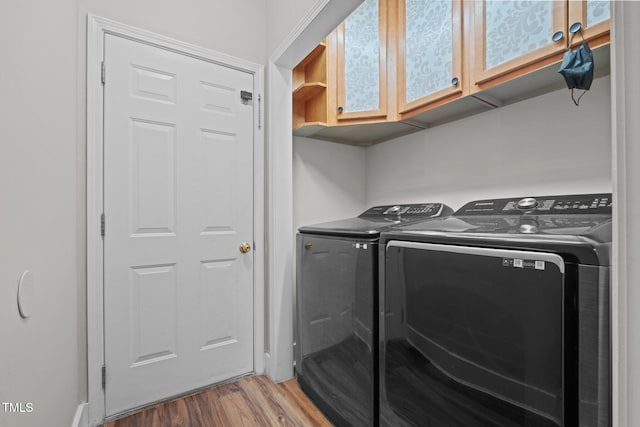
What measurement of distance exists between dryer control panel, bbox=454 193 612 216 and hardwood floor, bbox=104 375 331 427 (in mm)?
1396

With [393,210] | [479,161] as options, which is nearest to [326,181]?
[393,210]

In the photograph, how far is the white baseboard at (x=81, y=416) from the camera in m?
1.37

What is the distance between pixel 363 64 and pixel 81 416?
8.06ft

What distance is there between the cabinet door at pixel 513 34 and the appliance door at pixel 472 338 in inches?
36.3

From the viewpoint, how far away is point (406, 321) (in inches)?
45.9

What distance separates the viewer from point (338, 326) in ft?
4.95

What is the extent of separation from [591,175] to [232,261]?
1931 millimetres

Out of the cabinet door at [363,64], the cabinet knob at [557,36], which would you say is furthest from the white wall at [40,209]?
the cabinet knob at [557,36]

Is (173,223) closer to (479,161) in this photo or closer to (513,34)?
(479,161)

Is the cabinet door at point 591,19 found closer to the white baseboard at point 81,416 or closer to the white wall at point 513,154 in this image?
the white wall at point 513,154

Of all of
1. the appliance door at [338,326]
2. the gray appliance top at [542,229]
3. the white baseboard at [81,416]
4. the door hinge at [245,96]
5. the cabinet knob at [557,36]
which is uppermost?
the door hinge at [245,96]

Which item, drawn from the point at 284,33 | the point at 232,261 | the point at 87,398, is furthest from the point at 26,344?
the point at 284,33

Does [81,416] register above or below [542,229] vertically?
below

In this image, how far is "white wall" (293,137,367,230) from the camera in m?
2.22
